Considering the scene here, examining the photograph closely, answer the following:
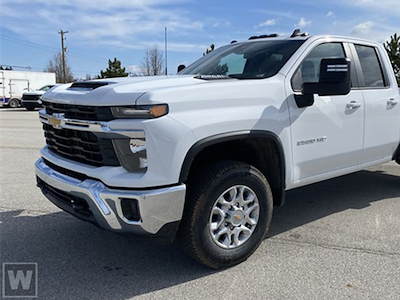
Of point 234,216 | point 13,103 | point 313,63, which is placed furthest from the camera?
point 13,103

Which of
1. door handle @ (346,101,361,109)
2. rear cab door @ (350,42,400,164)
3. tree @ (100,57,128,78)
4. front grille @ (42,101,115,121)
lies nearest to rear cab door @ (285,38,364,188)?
door handle @ (346,101,361,109)

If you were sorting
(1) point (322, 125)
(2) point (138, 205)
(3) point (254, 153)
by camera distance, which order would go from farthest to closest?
1. (1) point (322, 125)
2. (3) point (254, 153)
3. (2) point (138, 205)

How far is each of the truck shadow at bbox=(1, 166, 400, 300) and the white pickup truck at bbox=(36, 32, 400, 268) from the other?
458 mm

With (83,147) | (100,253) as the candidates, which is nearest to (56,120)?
(83,147)

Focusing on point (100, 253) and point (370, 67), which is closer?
point (100, 253)

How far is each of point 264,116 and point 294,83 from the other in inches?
22.3

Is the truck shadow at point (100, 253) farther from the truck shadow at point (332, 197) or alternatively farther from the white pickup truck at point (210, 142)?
the white pickup truck at point (210, 142)

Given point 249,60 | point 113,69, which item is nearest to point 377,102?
point 249,60

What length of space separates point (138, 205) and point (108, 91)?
861 mm

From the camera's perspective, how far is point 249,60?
4121 millimetres

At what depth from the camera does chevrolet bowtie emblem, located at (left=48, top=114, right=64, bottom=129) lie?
128 inches

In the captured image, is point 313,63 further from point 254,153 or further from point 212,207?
point 212,207

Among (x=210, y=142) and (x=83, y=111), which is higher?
(x=83, y=111)

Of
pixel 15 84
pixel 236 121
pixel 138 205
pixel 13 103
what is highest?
pixel 15 84
